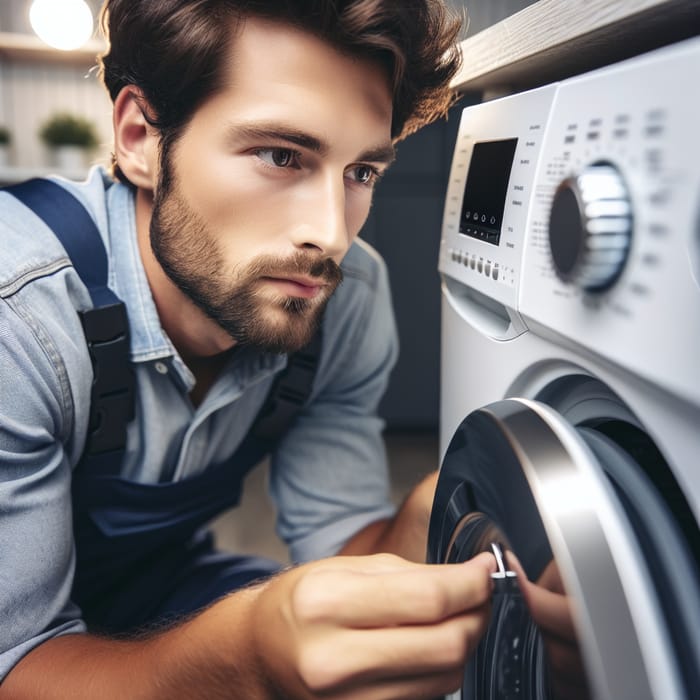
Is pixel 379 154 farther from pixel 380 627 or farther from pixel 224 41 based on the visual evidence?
pixel 380 627

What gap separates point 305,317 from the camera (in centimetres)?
68

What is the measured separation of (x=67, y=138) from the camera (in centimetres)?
233

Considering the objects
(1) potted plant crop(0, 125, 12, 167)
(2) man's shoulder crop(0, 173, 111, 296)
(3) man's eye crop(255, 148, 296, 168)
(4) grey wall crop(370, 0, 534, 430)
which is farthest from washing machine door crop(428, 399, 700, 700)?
(1) potted plant crop(0, 125, 12, 167)

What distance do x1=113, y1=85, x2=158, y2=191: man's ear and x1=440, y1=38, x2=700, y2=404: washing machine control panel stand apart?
1.49 feet

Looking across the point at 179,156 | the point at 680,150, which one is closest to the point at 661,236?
the point at 680,150

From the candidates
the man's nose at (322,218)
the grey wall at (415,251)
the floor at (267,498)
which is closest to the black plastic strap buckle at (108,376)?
the man's nose at (322,218)

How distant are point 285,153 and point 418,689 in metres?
0.47

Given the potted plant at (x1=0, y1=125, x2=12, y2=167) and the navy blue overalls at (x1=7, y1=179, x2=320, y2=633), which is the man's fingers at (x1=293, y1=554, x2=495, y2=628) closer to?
the navy blue overalls at (x1=7, y1=179, x2=320, y2=633)

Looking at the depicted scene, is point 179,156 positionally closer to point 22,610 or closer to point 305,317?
point 305,317

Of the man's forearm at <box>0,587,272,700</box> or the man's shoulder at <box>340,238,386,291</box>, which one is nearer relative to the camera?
the man's forearm at <box>0,587,272,700</box>

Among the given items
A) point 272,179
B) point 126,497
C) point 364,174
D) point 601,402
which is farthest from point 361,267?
point 601,402

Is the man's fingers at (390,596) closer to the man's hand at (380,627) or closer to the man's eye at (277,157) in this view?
the man's hand at (380,627)

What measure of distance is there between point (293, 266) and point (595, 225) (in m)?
0.36

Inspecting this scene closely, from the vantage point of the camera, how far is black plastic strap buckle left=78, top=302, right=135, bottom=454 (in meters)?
0.65
